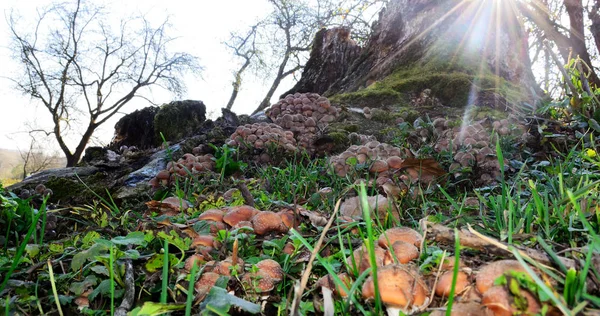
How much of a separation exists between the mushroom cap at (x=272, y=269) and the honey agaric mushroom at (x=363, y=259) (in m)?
0.21

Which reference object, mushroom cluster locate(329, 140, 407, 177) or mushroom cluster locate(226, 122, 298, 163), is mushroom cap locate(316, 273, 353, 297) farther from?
mushroom cluster locate(226, 122, 298, 163)

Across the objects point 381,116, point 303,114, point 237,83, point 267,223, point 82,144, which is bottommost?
point 267,223

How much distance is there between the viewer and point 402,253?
94 centimetres

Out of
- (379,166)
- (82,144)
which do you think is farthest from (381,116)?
(82,144)

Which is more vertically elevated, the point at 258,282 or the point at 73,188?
the point at 73,188

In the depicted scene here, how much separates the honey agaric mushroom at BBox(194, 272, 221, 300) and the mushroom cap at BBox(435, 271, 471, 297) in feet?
1.81

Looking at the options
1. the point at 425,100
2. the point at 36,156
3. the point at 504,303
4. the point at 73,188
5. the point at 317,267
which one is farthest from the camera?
the point at 36,156

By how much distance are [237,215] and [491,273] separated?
87cm

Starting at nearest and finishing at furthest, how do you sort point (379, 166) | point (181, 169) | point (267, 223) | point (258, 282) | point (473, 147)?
1. point (258, 282)
2. point (267, 223)
3. point (379, 166)
4. point (473, 147)
5. point (181, 169)

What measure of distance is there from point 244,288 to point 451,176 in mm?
2001

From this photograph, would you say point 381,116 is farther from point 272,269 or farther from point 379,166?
point 272,269

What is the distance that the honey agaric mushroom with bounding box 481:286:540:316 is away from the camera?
67cm

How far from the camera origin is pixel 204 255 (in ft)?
3.77

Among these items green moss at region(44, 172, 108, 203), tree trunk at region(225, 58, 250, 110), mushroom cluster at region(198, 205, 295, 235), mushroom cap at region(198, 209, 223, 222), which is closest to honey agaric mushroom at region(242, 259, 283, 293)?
mushroom cluster at region(198, 205, 295, 235)
